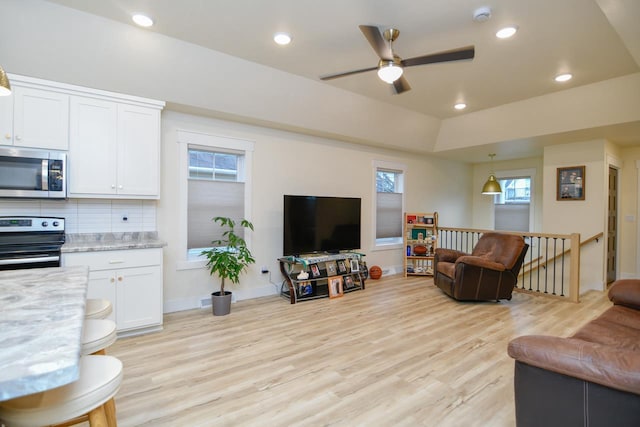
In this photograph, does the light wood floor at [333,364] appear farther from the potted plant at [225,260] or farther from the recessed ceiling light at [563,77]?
the recessed ceiling light at [563,77]

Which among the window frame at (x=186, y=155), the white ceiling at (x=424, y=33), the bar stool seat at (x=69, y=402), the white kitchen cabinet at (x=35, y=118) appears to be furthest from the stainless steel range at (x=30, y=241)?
the bar stool seat at (x=69, y=402)

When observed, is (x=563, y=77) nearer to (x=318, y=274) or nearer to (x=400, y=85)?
(x=400, y=85)

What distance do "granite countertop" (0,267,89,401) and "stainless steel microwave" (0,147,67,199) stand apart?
6.09 feet

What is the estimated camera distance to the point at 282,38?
3195 mm

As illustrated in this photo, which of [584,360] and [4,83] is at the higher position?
[4,83]

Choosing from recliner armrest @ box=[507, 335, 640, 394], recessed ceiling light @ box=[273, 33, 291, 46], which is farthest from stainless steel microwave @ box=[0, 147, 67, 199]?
recliner armrest @ box=[507, 335, 640, 394]

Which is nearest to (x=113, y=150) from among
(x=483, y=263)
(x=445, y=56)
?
(x=445, y=56)

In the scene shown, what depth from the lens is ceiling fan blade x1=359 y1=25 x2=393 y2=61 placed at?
2389 millimetres

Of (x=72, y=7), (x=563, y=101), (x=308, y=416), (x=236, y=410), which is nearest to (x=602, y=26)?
(x=563, y=101)

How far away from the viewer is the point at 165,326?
3551mm

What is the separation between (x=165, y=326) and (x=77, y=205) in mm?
1622

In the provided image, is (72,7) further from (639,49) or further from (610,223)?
(610,223)

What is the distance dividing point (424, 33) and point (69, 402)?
3.65 metres

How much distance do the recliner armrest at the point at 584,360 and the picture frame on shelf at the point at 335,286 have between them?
326 cm
